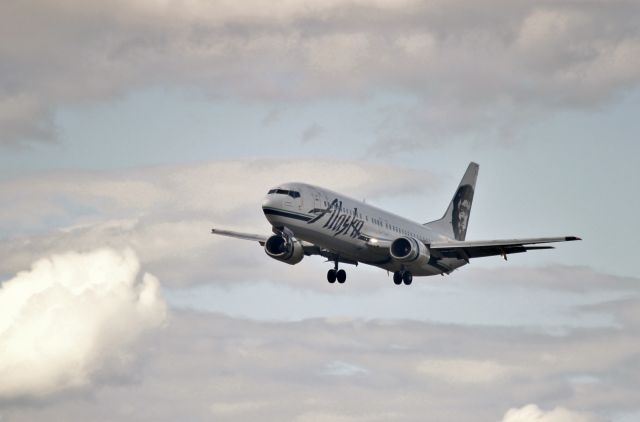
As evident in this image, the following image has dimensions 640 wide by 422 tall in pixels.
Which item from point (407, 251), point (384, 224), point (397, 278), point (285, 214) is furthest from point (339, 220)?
point (397, 278)

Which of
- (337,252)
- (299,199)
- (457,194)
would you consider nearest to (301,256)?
(337,252)

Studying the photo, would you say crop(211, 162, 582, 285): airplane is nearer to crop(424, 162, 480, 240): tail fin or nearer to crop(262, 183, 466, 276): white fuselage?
crop(262, 183, 466, 276): white fuselage

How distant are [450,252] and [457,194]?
20.2 m

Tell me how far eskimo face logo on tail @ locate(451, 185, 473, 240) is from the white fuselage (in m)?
16.7

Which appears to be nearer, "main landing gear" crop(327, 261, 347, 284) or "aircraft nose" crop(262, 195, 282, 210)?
"aircraft nose" crop(262, 195, 282, 210)

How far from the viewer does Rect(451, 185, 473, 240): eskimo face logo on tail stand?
334 feet

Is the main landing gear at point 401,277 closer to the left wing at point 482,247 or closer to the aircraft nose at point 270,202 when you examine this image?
the left wing at point 482,247

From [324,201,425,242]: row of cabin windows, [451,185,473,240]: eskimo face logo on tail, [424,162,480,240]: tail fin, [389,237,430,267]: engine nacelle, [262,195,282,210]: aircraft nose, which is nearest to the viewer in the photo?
[262,195,282,210]: aircraft nose

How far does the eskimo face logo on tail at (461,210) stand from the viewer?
101875 mm

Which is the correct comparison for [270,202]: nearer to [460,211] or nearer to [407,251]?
[407,251]

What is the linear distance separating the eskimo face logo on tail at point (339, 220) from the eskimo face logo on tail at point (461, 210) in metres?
24.9

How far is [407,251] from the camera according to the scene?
79.3 metres

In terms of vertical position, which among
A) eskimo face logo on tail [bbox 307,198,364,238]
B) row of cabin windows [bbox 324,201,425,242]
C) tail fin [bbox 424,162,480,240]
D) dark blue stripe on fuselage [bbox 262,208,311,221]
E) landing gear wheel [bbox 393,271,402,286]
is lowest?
landing gear wheel [bbox 393,271,402,286]

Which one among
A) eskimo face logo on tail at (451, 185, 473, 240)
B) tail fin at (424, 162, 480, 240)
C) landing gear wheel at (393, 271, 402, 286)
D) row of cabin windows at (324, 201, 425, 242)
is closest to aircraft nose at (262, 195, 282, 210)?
row of cabin windows at (324, 201, 425, 242)
